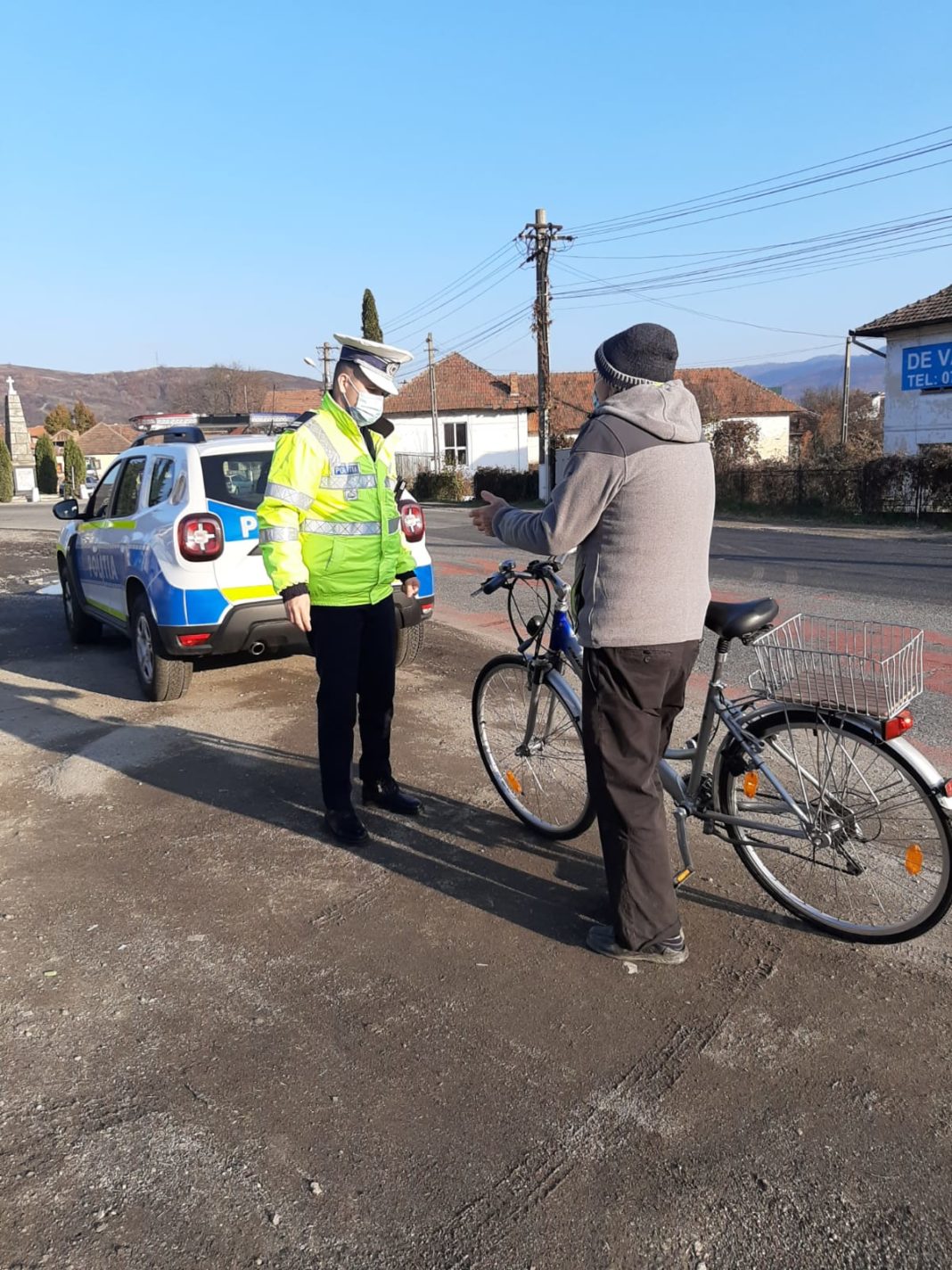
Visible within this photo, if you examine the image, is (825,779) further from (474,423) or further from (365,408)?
(474,423)

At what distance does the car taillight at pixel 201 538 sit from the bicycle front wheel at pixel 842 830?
369cm

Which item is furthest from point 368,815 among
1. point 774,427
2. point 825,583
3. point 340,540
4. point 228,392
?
point 228,392

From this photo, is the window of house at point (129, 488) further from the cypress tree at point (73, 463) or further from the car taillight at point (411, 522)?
the cypress tree at point (73, 463)

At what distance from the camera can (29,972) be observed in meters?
3.26

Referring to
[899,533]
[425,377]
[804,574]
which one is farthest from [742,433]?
[425,377]

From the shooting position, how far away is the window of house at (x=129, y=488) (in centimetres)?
702

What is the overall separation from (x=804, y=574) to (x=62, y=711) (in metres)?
9.51

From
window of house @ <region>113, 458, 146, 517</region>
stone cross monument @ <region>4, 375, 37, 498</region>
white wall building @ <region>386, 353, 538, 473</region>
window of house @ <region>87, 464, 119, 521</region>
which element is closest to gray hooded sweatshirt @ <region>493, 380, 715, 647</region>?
window of house @ <region>113, 458, 146, 517</region>

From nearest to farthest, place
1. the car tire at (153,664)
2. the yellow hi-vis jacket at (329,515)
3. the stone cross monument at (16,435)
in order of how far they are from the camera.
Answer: the yellow hi-vis jacket at (329,515) < the car tire at (153,664) < the stone cross monument at (16,435)

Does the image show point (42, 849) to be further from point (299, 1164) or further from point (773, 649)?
point (773, 649)

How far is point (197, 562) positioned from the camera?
6.00 meters

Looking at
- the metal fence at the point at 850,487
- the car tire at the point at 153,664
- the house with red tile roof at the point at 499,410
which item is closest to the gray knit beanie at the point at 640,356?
the car tire at the point at 153,664

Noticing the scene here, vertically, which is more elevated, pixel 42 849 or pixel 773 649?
pixel 773 649

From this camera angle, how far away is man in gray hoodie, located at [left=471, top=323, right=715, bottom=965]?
2908 mm
